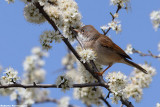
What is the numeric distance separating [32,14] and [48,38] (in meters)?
0.69

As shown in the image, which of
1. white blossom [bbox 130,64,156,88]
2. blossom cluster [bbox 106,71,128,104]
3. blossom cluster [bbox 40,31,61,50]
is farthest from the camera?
white blossom [bbox 130,64,156,88]

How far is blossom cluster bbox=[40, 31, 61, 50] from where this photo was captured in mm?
4199

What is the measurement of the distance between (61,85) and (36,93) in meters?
5.10

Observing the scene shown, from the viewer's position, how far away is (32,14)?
457 centimetres

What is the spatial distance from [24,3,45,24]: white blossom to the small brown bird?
1.02 metres

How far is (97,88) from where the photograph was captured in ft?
16.8

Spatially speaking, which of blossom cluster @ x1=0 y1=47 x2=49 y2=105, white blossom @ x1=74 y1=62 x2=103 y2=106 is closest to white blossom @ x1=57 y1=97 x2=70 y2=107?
blossom cluster @ x1=0 y1=47 x2=49 y2=105

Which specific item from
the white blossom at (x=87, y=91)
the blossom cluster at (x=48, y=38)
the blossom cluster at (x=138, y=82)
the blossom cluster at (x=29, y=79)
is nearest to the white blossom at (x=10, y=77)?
the blossom cluster at (x=29, y=79)

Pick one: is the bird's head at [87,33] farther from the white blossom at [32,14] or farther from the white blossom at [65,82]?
the white blossom at [65,82]

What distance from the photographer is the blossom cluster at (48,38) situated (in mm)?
4199

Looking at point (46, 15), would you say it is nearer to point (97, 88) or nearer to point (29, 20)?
point (29, 20)

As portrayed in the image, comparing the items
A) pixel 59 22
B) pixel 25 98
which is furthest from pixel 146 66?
pixel 25 98

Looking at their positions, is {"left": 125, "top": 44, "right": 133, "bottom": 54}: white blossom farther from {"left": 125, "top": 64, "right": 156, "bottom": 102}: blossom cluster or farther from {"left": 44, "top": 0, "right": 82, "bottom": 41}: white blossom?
{"left": 44, "top": 0, "right": 82, "bottom": 41}: white blossom

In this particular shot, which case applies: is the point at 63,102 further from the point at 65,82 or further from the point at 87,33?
the point at 65,82
